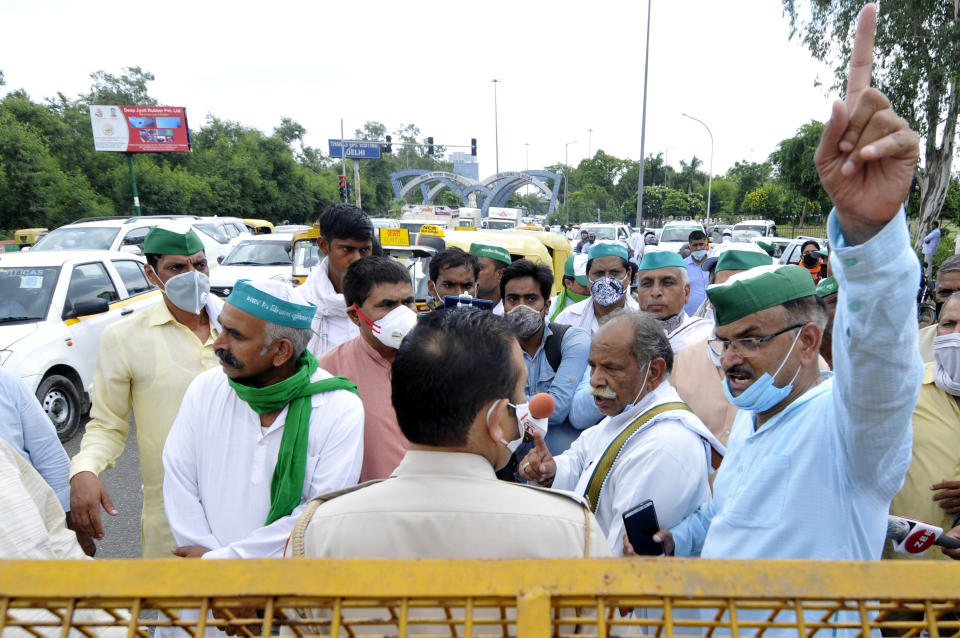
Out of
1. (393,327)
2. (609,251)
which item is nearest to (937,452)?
(393,327)

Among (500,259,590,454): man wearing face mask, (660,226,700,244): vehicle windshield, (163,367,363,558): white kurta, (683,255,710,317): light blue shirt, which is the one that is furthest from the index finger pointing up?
(660,226,700,244): vehicle windshield

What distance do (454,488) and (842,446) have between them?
979 mm

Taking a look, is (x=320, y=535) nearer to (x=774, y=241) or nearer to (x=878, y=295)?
(x=878, y=295)

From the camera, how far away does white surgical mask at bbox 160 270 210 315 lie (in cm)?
288

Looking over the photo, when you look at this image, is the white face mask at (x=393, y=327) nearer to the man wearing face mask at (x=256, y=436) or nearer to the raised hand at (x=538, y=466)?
the man wearing face mask at (x=256, y=436)

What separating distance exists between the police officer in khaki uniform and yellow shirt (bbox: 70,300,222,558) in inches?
63.4

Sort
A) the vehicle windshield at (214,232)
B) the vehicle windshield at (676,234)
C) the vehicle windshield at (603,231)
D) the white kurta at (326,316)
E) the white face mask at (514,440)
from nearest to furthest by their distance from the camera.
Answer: the white face mask at (514,440), the white kurta at (326,316), the vehicle windshield at (214,232), the vehicle windshield at (676,234), the vehicle windshield at (603,231)

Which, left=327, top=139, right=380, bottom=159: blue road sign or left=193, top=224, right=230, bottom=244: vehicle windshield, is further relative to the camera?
left=327, top=139, right=380, bottom=159: blue road sign

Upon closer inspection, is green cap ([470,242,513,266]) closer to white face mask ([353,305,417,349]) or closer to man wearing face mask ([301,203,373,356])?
man wearing face mask ([301,203,373,356])

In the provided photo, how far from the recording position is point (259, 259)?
41.1ft

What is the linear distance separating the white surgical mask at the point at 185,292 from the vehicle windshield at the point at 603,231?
753 inches

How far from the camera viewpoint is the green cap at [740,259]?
4.25m

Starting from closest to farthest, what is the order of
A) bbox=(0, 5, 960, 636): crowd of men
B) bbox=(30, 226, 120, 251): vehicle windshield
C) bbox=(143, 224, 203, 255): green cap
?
bbox=(0, 5, 960, 636): crowd of men
bbox=(143, 224, 203, 255): green cap
bbox=(30, 226, 120, 251): vehicle windshield

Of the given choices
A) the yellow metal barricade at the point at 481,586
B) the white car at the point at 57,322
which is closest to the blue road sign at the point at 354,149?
the white car at the point at 57,322
